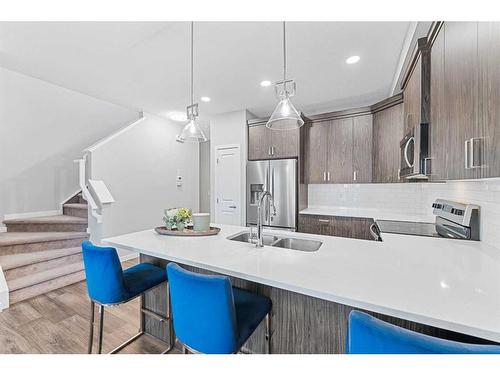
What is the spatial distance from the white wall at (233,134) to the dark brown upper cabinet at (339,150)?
1075 mm

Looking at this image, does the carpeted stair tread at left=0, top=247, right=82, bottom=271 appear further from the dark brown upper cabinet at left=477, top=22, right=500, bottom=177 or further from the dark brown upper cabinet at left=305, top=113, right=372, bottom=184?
the dark brown upper cabinet at left=477, top=22, right=500, bottom=177

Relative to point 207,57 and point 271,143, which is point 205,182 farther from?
point 207,57

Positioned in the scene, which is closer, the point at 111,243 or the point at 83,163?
the point at 111,243

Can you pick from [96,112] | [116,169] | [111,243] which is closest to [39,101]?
[96,112]

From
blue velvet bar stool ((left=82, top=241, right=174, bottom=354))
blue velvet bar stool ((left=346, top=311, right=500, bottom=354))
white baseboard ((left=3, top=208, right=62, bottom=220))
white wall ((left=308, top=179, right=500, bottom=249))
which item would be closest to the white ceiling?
white wall ((left=308, top=179, right=500, bottom=249))

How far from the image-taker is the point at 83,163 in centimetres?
342

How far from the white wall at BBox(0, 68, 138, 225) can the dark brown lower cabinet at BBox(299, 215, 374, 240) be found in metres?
3.75

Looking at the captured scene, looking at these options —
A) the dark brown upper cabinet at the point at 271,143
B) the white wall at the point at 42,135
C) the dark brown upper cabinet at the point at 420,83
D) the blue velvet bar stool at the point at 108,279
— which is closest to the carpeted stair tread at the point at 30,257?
the white wall at the point at 42,135

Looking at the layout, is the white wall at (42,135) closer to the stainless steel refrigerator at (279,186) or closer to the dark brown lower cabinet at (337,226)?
the stainless steel refrigerator at (279,186)

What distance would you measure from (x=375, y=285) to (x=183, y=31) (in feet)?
7.73

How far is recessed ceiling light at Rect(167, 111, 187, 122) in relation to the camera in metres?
4.31

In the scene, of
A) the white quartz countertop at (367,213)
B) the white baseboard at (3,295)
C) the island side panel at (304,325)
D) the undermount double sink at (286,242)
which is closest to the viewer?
the island side panel at (304,325)

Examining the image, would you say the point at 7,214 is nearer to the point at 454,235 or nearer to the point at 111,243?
the point at 111,243

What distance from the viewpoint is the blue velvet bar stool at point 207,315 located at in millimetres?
980
